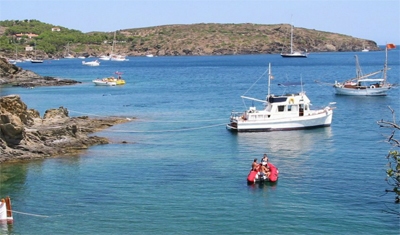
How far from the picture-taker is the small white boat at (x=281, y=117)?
5350 centimetres

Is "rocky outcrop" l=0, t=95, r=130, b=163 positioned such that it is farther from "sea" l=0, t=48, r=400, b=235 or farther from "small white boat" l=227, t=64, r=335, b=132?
"small white boat" l=227, t=64, r=335, b=132

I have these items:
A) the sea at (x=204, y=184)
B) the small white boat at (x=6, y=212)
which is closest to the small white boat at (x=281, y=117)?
the sea at (x=204, y=184)

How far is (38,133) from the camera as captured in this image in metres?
43.9

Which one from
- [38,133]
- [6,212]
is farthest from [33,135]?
[6,212]

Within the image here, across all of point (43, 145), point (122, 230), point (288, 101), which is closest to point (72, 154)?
point (43, 145)

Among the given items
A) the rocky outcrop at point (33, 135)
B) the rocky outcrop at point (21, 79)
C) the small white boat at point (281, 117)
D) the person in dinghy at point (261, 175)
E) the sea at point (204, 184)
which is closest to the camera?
the sea at point (204, 184)

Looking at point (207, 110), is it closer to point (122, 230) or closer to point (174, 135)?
point (174, 135)

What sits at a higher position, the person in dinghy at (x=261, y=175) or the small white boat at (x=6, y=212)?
the person in dinghy at (x=261, y=175)

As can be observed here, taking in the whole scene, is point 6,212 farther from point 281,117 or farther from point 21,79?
point 21,79

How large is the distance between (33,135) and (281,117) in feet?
70.4

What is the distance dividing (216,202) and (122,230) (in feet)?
19.2

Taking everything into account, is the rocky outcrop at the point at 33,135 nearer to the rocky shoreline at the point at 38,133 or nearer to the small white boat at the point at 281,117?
the rocky shoreline at the point at 38,133

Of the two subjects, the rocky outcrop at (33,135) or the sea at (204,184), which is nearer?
the sea at (204,184)

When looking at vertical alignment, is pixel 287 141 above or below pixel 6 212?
above
